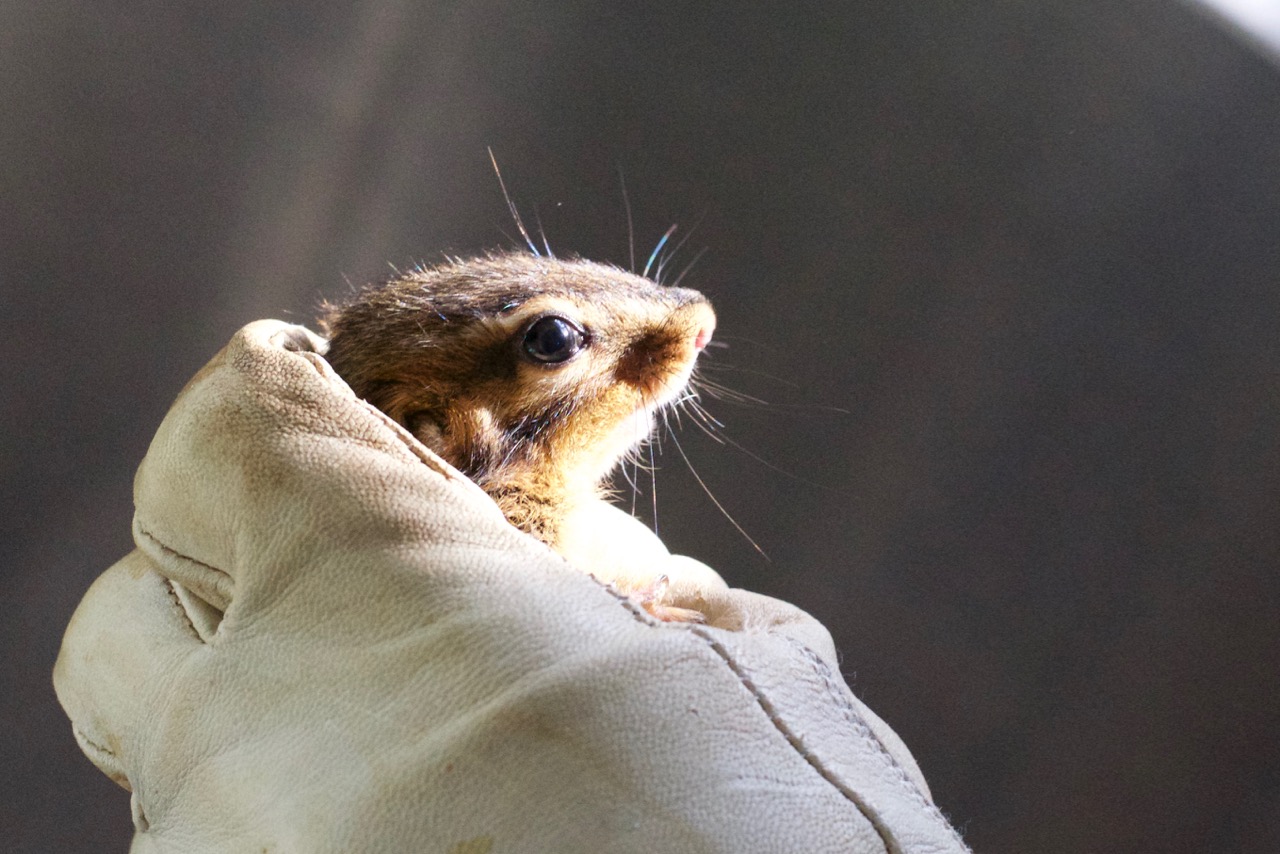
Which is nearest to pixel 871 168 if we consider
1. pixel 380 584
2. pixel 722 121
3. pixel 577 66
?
pixel 722 121

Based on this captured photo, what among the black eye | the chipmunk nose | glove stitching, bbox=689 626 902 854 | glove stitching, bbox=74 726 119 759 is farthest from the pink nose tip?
glove stitching, bbox=74 726 119 759

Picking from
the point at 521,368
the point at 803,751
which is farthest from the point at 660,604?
the point at 803,751

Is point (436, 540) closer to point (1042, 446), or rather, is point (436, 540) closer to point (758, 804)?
point (758, 804)

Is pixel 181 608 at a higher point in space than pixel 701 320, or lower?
lower

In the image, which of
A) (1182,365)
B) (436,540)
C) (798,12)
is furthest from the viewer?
(798,12)

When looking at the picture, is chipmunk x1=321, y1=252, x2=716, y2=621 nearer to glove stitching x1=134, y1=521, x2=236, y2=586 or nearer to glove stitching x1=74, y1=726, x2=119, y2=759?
glove stitching x1=134, y1=521, x2=236, y2=586

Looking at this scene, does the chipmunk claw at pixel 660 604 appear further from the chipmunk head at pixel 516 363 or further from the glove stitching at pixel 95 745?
the glove stitching at pixel 95 745

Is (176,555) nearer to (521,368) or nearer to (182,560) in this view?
(182,560)
